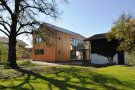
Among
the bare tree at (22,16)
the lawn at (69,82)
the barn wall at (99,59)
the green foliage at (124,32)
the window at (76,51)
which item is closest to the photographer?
the lawn at (69,82)

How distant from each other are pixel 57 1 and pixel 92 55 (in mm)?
11016

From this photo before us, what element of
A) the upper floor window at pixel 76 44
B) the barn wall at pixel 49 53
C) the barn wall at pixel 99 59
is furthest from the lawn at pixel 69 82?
the upper floor window at pixel 76 44

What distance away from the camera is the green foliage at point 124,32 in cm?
1332

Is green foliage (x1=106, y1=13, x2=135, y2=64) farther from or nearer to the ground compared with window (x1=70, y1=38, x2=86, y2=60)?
farther from the ground

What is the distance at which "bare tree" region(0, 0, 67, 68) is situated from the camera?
1059cm

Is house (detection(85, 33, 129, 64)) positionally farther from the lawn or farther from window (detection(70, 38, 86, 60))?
the lawn

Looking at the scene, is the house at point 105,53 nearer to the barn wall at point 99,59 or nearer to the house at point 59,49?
the barn wall at point 99,59

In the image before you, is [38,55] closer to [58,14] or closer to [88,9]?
[58,14]

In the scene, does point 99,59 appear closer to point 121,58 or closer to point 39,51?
point 121,58

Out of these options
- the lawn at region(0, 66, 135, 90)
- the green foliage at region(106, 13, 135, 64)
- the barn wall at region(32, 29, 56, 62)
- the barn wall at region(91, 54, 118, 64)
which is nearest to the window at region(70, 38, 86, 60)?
the barn wall at region(32, 29, 56, 62)

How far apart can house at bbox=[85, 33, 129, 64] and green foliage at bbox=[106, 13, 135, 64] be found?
1.13 metres

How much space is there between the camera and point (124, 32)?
13938 millimetres

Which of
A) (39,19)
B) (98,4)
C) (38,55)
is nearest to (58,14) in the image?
(39,19)

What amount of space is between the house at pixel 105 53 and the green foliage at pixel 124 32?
1130 millimetres
